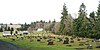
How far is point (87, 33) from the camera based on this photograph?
342ft

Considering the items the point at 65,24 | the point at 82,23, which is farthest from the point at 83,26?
the point at 65,24

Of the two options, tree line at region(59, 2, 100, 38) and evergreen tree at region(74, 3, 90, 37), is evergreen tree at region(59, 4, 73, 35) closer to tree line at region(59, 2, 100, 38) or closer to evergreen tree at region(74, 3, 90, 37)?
tree line at region(59, 2, 100, 38)

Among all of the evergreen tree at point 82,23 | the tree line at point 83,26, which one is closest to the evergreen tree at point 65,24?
the tree line at point 83,26

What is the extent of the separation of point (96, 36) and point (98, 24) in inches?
270

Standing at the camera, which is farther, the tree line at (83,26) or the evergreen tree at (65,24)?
the evergreen tree at (65,24)

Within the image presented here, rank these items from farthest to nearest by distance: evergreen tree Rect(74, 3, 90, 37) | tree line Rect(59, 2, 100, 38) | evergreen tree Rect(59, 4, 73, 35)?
evergreen tree Rect(59, 4, 73, 35) → evergreen tree Rect(74, 3, 90, 37) → tree line Rect(59, 2, 100, 38)

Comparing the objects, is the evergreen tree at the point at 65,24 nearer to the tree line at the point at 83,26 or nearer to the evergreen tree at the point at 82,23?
the tree line at the point at 83,26


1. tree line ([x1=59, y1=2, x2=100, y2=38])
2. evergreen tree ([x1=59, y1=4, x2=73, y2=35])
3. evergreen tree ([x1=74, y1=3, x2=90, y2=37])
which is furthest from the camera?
evergreen tree ([x1=59, y1=4, x2=73, y2=35])

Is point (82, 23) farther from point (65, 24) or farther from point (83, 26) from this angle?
point (65, 24)

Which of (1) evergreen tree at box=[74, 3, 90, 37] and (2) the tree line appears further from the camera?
(1) evergreen tree at box=[74, 3, 90, 37]

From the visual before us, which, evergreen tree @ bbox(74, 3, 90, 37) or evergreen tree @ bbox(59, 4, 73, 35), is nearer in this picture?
evergreen tree @ bbox(74, 3, 90, 37)

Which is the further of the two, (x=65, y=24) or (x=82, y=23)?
(x=65, y=24)

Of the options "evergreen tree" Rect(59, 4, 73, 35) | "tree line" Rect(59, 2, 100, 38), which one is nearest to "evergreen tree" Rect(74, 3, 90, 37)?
"tree line" Rect(59, 2, 100, 38)

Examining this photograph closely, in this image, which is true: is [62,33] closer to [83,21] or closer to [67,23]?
[67,23]
